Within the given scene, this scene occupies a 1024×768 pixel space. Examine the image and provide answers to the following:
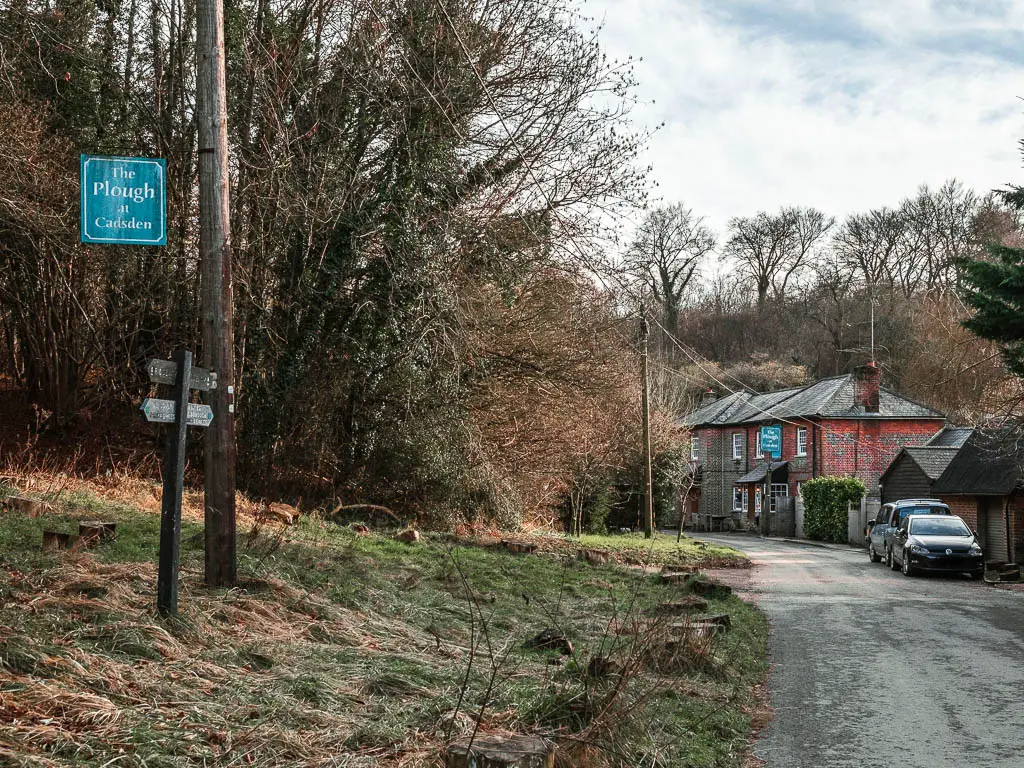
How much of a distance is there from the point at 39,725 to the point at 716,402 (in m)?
67.3

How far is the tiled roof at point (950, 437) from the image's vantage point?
144 ft

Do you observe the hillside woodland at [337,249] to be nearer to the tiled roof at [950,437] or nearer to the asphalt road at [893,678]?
the asphalt road at [893,678]

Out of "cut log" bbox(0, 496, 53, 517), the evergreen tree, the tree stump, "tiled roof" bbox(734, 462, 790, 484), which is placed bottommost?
the tree stump

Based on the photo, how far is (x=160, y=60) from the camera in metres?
18.7

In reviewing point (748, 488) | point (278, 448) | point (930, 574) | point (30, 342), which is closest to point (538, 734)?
point (278, 448)

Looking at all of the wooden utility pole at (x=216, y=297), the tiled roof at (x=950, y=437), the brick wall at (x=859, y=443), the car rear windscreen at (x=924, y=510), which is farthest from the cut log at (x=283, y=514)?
the brick wall at (x=859, y=443)

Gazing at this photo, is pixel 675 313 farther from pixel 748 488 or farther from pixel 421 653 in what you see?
pixel 421 653

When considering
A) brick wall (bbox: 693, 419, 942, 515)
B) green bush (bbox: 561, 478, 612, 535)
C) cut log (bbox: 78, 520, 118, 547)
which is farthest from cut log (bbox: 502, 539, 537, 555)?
brick wall (bbox: 693, 419, 942, 515)

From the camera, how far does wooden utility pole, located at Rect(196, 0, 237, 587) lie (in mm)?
9492

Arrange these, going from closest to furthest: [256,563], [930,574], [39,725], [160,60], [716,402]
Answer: [39,725], [256,563], [160,60], [930,574], [716,402]

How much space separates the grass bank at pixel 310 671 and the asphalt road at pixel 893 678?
1.55ft

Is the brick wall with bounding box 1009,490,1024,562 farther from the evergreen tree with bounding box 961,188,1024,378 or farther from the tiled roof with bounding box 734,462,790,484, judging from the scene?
the tiled roof with bounding box 734,462,790,484

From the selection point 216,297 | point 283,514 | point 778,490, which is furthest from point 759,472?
point 216,297

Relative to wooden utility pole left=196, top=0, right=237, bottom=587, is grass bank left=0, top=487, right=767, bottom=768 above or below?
below
